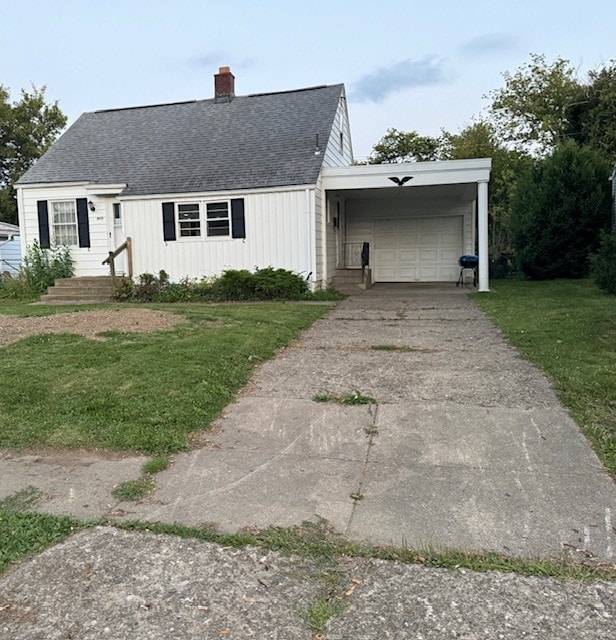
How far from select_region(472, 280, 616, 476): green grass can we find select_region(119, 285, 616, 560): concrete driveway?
179 mm

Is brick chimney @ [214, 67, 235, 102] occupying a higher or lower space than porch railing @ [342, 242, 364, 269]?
higher

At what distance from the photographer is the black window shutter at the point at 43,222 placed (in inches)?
644

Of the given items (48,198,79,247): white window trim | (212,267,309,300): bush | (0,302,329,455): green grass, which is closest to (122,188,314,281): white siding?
(212,267,309,300): bush

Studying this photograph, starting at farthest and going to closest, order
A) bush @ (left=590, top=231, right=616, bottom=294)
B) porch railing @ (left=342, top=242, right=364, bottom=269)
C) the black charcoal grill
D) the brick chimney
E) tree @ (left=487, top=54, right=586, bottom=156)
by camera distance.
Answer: tree @ (left=487, top=54, right=586, bottom=156), porch railing @ (left=342, top=242, right=364, bottom=269), the brick chimney, the black charcoal grill, bush @ (left=590, top=231, right=616, bottom=294)

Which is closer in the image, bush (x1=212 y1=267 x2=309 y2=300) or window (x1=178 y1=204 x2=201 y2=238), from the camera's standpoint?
bush (x1=212 y1=267 x2=309 y2=300)

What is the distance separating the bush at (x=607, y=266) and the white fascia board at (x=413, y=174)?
3237 mm

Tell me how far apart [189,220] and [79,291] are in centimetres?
366

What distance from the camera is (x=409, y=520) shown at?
9.96 feet

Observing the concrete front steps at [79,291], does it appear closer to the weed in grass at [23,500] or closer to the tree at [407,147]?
the weed in grass at [23,500]

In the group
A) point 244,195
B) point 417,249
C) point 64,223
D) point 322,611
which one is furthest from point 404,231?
point 322,611

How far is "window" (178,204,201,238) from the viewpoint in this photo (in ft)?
49.3

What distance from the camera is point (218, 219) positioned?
1490 cm

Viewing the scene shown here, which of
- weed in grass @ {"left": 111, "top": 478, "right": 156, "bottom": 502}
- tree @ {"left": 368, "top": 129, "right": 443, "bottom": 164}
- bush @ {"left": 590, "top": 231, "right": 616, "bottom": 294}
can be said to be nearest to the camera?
weed in grass @ {"left": 111, "top": 478, "right": 156, "bottom": 502}

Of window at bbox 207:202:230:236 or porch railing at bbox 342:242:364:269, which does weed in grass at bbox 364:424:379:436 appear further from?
porch railing at bbox 342:242:364:269
